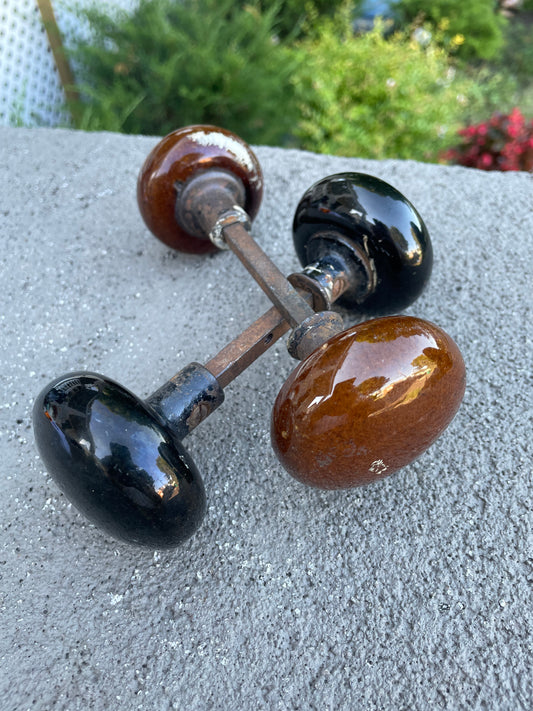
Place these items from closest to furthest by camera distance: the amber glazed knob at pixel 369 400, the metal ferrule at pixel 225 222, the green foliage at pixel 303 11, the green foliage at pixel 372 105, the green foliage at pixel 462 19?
the amber glazed knob at pixel 369 400 < the metal ferrule at pixel 225 222 < the green foliage at pixel 372 105 < the green foliage at pixel 303 11 < the green foliage at pixel 462 19

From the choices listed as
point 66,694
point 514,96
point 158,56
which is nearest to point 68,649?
point 66,694

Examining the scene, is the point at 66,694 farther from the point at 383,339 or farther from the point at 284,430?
the point at 383,339

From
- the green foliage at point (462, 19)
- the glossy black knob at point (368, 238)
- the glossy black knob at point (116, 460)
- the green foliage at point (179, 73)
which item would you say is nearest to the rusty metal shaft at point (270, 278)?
the glossy black knob at point (368, 238)

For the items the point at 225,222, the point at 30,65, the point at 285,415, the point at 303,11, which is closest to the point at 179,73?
the point at 30,65

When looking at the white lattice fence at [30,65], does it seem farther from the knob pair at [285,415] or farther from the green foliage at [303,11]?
the knob pair at [285,415]

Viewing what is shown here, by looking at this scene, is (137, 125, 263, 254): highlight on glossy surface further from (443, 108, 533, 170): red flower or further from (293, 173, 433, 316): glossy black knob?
(443, 108, 533, 170): red flower
